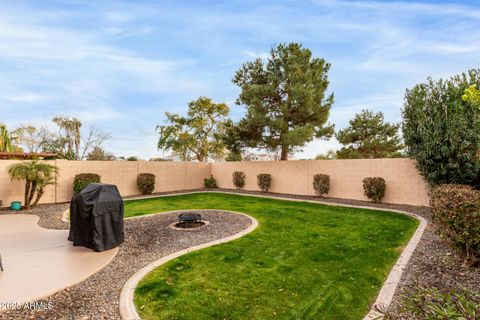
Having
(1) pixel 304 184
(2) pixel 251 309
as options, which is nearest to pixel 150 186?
(1) pixel 304 184

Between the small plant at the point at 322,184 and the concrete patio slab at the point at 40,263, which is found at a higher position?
the small plant at the point at 322,184

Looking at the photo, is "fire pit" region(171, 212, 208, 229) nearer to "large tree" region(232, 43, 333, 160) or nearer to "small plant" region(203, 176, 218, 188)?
Answer: "large tree" region(232, 43, 333, 160)

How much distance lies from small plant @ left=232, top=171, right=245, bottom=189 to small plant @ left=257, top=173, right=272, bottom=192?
1.55 m

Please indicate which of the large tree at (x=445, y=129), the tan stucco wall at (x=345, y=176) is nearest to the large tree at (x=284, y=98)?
the tan stucco wall at (x=345, y=176)

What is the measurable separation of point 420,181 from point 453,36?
5.50m

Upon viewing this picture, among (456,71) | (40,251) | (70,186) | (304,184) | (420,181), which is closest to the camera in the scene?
(40,251)

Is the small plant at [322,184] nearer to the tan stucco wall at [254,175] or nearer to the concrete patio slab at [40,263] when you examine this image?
the tan stucco wall at [254,175]

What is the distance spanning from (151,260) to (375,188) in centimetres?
1002

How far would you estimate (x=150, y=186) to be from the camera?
15.7 m

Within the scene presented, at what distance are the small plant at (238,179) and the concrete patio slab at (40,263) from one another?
11357mm

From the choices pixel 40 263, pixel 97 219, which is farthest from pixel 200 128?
pixel 40 263

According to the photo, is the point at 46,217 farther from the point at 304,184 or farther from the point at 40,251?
the point at 304,184

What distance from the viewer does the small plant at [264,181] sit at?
16.1 m

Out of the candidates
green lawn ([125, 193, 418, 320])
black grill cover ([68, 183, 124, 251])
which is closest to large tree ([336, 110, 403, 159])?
green lawn ([125, 193, 418, 320])
